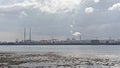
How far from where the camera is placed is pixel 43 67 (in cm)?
5606

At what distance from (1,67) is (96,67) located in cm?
1589

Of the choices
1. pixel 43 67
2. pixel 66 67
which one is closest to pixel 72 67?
pixel 66 67

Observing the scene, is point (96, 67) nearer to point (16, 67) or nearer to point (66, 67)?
point (66, 67)

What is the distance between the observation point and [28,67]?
56.0 meters

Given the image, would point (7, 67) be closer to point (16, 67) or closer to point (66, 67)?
point (16, 67)

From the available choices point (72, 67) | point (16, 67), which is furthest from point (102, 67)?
point (16, 67)

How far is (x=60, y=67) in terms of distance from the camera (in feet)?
183

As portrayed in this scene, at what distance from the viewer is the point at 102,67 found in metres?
56.2

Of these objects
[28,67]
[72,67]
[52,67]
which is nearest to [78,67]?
[72,67]

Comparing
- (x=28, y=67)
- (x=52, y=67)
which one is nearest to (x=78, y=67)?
(x=52, y=67)

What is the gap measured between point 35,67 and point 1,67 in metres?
5.69

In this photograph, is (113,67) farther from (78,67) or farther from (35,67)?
(35,67)

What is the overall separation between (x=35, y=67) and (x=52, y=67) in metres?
2.88

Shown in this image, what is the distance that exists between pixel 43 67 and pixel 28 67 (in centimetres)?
252
